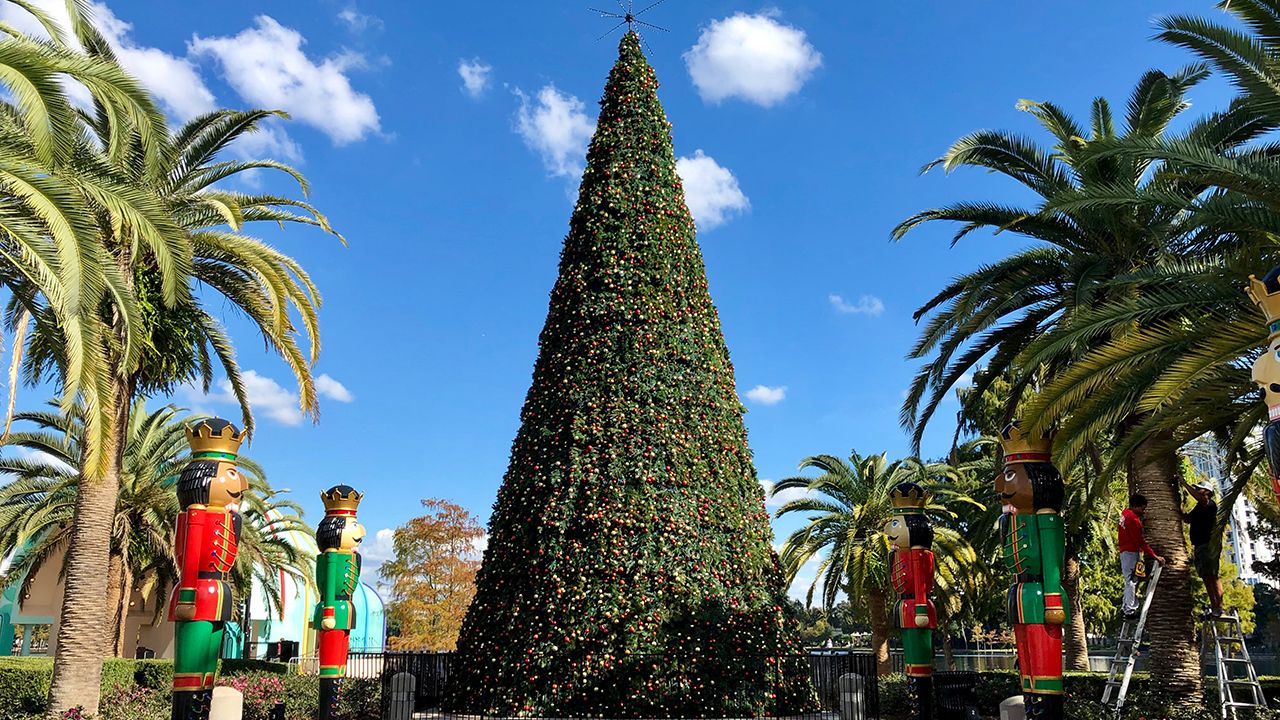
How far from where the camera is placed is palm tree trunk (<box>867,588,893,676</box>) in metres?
23.4

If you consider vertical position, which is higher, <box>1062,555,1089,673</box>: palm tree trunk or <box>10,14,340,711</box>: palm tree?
<box>10,14,340,711</box>: palm tree

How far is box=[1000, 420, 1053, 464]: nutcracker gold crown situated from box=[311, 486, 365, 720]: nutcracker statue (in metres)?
8.19

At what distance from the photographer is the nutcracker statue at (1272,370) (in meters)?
5.29

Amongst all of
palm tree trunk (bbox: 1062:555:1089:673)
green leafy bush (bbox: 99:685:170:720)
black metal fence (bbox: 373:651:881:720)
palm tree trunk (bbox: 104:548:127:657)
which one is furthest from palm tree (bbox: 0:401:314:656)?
palm tree trunk (bbox: 1062:555:1089:673)

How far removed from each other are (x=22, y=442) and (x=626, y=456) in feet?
52.3

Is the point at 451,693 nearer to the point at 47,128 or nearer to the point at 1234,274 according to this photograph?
the point at 47,128

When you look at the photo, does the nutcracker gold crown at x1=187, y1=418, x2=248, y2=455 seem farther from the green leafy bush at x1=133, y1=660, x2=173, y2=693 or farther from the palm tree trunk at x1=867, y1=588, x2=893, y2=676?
the palm tree trunk at x1=867, y1=588, x2=893, y2=676

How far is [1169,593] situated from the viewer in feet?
42.8

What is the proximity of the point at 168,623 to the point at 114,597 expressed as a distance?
1268 centimetres

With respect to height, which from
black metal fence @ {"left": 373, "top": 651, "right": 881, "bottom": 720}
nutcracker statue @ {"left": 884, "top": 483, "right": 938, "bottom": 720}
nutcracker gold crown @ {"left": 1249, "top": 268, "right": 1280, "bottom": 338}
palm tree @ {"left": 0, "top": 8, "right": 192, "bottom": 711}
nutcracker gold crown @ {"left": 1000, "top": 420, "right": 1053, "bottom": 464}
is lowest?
black metal fence @ {"left": 373, "top": 651, "right": 881, "bottom": 720}

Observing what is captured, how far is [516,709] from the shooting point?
11.0m

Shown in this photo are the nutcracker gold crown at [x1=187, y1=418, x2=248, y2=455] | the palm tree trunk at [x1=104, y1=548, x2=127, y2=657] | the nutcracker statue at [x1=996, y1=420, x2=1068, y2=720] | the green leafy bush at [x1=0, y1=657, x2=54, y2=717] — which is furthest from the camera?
the palm tree trunk at [x1=104, y1=548, x2=127, y2=657]

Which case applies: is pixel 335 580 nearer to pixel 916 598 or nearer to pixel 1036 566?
pixel 916 598

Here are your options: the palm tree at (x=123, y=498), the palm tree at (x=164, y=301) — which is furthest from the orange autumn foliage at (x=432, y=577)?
the palm tree at (x=164, y=301)
